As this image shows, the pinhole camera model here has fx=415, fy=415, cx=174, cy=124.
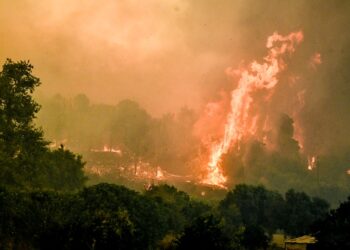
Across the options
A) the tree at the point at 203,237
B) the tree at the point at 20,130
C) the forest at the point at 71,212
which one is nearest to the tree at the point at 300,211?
the forest at the point at 71,212

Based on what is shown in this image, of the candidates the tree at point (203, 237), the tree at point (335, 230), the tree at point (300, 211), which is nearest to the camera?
the tree at point (203, 237)

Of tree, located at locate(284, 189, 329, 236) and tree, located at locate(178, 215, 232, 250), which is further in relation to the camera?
tree, located at locate(284, 189, 329, 236)

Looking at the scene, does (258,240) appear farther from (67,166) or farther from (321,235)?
(67,166)

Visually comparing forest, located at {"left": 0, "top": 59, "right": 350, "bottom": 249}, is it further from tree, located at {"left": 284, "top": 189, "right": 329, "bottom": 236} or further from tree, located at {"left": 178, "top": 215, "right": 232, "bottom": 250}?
tree, located at {"left": 284, "top": 189, "right": 329, "bottom": 236}

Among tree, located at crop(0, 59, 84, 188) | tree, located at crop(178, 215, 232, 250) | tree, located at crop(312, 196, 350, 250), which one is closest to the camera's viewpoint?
tree, located at crop(178, 215, 232, 250)

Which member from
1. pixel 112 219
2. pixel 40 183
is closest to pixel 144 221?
pixel 40 183

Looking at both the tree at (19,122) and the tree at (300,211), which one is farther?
the tree at (300,211)

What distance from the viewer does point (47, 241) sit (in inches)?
1258

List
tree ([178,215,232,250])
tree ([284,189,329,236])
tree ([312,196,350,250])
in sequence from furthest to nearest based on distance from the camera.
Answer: tree ([284,189,329,236]) → tree ([312,196,350,250]) → tree ([178,215,232,250])

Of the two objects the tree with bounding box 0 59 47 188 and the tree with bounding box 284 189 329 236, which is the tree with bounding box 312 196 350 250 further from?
the tree with bounding box 284 189 329 236

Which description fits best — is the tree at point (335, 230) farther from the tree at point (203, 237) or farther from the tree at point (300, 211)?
the tree at point (300, 211)

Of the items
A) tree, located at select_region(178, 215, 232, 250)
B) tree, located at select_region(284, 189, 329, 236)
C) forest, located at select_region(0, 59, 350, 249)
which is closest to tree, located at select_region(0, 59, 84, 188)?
forest, located at select_region(0, 59, 350, 249)

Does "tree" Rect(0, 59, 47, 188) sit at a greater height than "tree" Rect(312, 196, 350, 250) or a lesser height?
greater

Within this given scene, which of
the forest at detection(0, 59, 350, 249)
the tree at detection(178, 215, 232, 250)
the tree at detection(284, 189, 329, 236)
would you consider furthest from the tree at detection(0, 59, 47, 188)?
the tree at detection(284, 189, 329, 236)
